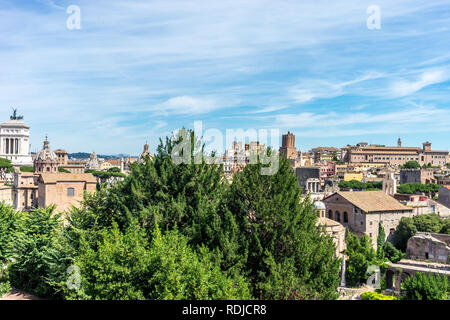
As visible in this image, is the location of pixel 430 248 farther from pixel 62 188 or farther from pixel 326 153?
pixel 326 153

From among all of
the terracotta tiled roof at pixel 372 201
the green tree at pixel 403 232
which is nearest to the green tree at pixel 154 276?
the terracotta tiled roof at pixel 372 201

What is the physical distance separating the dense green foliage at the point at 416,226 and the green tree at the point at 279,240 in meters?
24.2

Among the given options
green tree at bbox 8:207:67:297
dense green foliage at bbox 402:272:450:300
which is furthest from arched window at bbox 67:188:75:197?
dense green foliage at bbox 402:272:450:300

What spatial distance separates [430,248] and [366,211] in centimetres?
746

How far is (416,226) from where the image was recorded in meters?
35.8

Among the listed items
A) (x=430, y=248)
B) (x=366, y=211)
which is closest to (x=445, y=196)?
(x=366, y=211)

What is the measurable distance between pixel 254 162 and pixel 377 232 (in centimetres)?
2592

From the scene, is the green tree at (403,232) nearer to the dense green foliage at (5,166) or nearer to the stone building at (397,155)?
the dense green foliage at (5,166)

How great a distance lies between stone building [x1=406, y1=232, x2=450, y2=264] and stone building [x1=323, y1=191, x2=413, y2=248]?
582 centimetres

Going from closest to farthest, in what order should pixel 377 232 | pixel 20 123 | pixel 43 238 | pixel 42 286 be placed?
pixel 42 286 → pixel 43 238 → pixel 377 232 → pixel 20 123

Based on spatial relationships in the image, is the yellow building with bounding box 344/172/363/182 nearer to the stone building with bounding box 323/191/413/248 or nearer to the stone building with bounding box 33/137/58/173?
the stone building with bounding box 323/191/413/248

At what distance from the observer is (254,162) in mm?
14750

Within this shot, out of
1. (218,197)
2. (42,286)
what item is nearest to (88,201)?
(42,286)

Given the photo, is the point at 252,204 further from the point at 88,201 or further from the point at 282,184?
the point at 88,201
